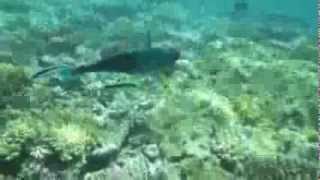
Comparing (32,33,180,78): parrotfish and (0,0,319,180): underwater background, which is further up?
(32,33,180,78): parrotfish

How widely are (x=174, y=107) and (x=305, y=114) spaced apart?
93.6 inches

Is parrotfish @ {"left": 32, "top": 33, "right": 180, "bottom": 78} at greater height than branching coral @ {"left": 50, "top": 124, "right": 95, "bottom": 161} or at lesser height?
greater

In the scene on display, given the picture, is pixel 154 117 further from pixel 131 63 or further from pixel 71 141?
pixel 71 141

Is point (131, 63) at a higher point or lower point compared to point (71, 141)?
higher

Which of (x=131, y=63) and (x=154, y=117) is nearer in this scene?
(x=131, y=63)

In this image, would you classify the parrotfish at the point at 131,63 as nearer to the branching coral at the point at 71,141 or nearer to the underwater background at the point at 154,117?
the underwater background at the point at 154,117

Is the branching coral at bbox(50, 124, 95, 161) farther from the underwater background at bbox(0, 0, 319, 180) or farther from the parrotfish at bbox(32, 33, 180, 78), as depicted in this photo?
the parrotfish at bbox(32, 33, 180, 78)

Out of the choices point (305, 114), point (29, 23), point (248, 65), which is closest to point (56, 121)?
point (305, 114)

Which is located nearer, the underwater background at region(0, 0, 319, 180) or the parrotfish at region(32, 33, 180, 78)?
the underwater background at region(0, 0, 319, 180)

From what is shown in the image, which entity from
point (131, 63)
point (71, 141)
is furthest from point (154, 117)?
point (71, 141)

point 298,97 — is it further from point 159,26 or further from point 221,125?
point 159,26

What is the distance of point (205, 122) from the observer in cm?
783

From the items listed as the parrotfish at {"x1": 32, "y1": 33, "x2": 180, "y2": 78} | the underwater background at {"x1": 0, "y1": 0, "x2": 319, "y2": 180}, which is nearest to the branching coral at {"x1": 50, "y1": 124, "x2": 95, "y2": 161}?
the underwater background at {"x1": 0, "y1": 0, "x2": 319, "y2": 180}

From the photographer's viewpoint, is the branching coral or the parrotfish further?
the parrotfish
